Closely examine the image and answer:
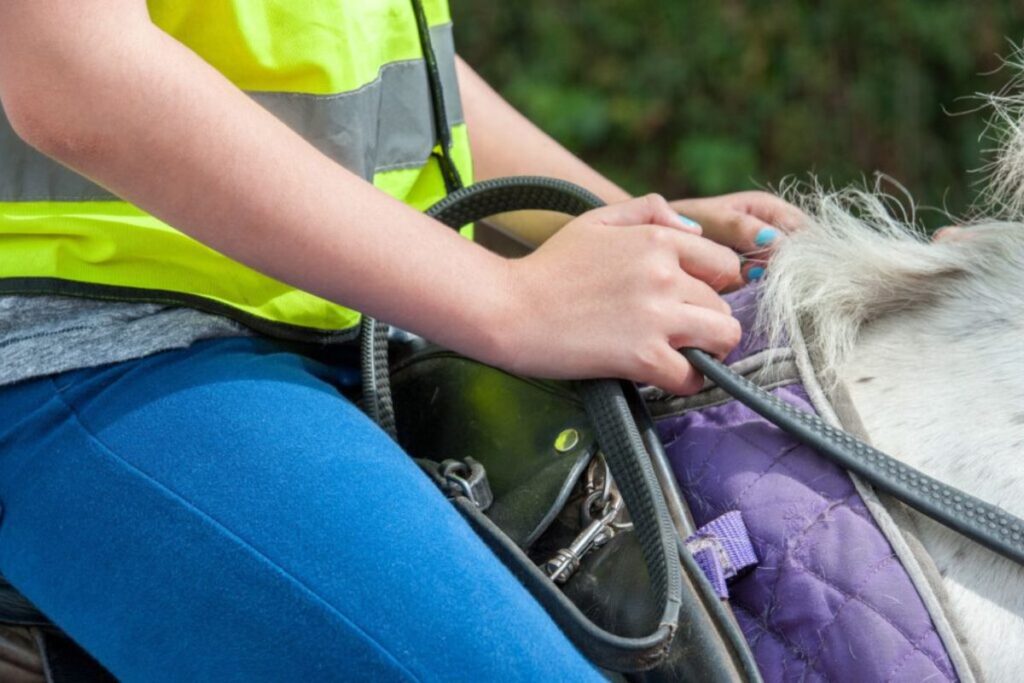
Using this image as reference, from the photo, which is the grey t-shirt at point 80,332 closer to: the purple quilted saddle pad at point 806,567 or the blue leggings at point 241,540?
the blue leggings at point 241,540

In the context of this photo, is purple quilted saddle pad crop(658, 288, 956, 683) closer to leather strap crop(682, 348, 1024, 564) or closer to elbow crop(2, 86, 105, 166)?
leather strap crop(682, 348, 1024, 564)

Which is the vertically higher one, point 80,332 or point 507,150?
point 80,332

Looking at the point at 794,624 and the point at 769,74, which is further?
the point at 769,74

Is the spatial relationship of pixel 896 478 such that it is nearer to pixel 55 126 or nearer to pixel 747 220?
pixel 747 220

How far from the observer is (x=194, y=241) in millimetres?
1174

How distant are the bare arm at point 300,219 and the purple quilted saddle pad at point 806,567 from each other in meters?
0.08

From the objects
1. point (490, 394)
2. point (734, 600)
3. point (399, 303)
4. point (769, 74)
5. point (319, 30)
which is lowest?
point (769, 74)

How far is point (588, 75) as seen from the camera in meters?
4.83

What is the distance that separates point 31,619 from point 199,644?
0.23 metres

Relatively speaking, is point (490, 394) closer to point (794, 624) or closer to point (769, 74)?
point (794, 624)

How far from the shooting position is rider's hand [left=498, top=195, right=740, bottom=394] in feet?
3.61

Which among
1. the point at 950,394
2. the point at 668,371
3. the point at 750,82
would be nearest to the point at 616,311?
the point at 668,371

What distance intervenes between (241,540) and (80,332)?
27 centimetres

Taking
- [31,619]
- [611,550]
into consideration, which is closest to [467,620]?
[611,550]
